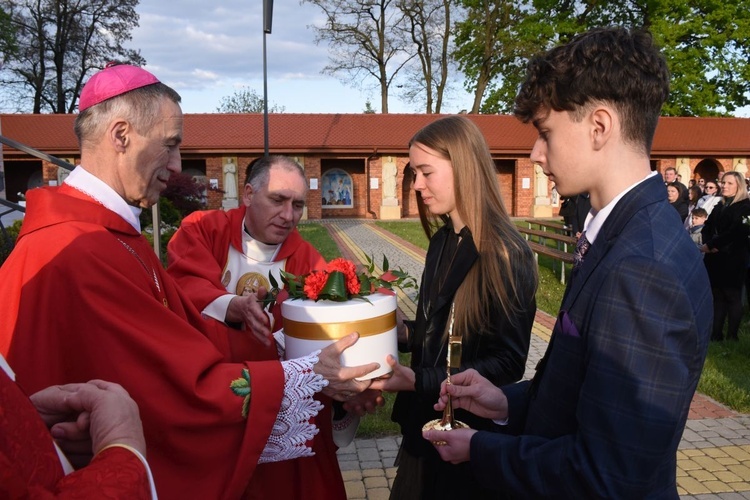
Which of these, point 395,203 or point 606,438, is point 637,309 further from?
point 395,203

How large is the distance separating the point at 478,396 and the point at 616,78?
1.04 m

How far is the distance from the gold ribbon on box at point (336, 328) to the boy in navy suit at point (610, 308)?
0.54 m

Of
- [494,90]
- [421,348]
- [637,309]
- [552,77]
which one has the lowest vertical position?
[421,348]

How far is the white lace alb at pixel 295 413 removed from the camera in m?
1.97

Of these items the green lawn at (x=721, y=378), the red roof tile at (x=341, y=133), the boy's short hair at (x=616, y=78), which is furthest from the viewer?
the red roof tile at (x=341, y=133)

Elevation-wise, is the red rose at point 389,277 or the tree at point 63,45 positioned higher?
the tree at point 63,45

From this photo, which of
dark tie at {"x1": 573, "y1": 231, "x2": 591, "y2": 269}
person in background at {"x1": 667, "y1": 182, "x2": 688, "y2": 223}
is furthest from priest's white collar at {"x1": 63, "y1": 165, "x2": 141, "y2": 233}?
person in background at {"x1": 667, "y1": 182, "x2": 688, "y2": 223}

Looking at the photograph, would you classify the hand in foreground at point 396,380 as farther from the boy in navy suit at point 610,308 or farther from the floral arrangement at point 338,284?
the boy in navy suit at point 610,308

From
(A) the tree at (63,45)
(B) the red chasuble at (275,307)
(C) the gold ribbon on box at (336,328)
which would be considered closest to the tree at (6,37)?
(A) the tree at (63,45)

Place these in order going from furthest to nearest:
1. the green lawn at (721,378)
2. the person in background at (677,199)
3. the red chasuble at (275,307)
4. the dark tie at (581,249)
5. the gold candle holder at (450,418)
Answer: the person in background at (677,199), the green lawn at (721,378), the red chasuble at (275,307), the gold candle holder at (450,418), the dark tie at (581,249)

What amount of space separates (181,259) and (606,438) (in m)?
2.32

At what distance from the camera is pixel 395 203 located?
27.3 m

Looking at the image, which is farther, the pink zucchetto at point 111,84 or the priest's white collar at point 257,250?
the priest's white collar at point 257,250

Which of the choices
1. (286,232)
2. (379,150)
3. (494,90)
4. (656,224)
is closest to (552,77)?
(656,224)
